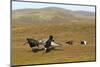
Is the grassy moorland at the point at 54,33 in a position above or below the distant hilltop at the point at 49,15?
below

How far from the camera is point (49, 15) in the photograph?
254cm

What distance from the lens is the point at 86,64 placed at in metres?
2.73

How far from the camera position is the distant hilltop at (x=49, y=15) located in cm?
242

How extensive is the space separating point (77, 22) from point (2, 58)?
101 centimetres

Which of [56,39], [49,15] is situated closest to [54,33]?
[56,39]

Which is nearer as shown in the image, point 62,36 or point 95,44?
point 62,36

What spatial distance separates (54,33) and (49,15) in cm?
22

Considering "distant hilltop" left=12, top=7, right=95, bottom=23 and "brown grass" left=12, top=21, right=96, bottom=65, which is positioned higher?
"distant hilltop" left=12, top=7, right=95, bottom=23

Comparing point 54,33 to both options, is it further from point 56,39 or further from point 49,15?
point 49,15

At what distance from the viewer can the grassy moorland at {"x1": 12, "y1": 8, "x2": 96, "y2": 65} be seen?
2.40 m

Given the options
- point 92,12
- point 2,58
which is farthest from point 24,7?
point 92,12

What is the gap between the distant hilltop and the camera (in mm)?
2417

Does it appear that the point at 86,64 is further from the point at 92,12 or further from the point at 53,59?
the point at 92,12

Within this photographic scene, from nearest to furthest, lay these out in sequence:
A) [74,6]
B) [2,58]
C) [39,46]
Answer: [2,58], [39,46], [74,6]
